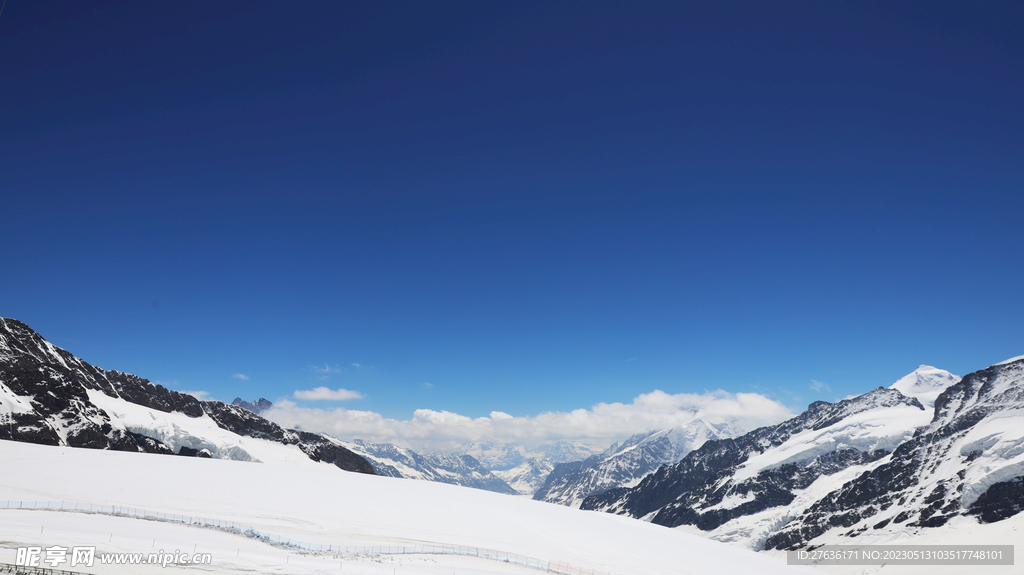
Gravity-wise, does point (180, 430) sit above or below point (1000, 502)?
above

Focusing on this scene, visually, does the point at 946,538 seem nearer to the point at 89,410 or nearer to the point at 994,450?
the point at 994,450

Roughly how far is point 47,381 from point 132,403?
61.8 m

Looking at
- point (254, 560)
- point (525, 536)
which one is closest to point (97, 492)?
point (254, 560)

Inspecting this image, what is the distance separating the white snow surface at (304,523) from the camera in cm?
2933

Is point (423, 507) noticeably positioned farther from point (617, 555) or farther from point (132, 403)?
point (132, 403)

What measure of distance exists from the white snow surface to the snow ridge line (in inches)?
41.4

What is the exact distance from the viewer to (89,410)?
133m

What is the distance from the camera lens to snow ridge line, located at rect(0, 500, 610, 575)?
33000 millimetres

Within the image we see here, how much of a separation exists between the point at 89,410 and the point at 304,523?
5678 inches

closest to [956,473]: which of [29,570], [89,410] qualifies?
[29,570]

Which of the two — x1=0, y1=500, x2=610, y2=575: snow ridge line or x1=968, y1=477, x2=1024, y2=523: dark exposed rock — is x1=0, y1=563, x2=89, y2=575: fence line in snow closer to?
x1=0, y1=500, x2=610, y2=575: snow ridge line

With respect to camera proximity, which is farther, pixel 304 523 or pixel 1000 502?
pixel 1000 502

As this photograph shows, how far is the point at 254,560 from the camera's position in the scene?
27406mm

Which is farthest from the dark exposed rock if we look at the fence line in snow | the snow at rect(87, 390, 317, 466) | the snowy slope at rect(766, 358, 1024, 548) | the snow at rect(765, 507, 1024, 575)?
the snow at rect(87, 390, 317, 466)
